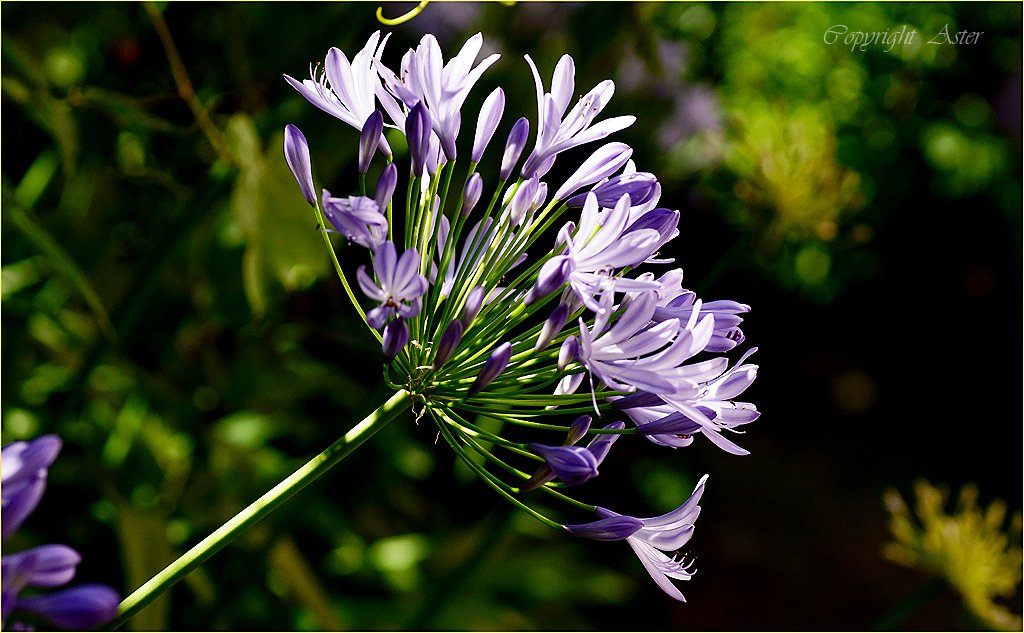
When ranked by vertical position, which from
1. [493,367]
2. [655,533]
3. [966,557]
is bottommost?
[966,557]

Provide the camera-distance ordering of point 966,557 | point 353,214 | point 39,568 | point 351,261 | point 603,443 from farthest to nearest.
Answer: point 351,261 → point 966,557 → point 603,443 → point 353,214 → point 39,568

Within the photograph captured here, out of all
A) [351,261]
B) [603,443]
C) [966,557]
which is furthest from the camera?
[351,261]

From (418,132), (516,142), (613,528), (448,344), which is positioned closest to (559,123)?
(516,142)

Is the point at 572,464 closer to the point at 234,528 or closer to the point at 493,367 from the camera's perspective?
the point at 493,367

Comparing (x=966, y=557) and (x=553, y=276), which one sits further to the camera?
(x=966, y=557)

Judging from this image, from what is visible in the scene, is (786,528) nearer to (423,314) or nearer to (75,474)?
(75,474)

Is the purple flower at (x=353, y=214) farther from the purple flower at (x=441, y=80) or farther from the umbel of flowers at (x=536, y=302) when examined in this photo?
the purple flower at (x=441, y=80)
